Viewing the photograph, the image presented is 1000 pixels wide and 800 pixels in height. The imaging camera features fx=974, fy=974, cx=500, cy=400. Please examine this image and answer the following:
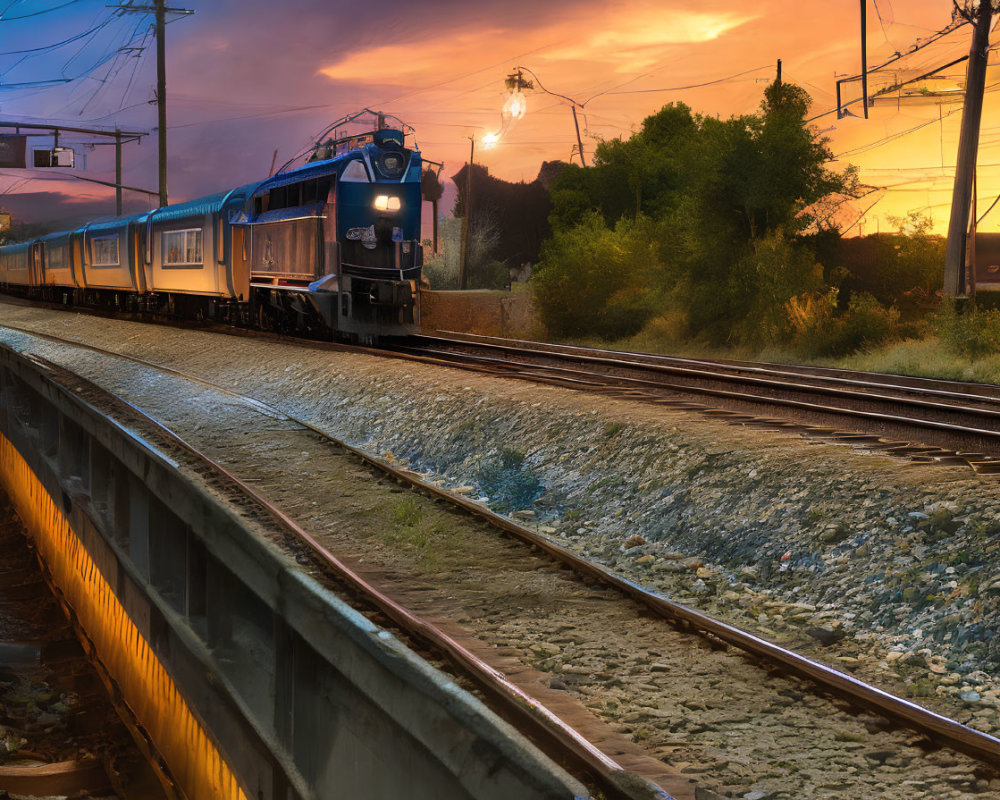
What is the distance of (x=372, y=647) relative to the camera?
3.71 meters

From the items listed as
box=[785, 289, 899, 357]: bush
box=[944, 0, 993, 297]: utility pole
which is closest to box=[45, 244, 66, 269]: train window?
box=[785, 289, 899, 357]: bush

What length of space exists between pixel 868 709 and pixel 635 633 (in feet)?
4.86

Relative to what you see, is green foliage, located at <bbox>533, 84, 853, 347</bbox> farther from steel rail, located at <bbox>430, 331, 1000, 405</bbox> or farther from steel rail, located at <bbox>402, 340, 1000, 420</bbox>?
steel rail, located at <bbox>402, 340, 1000, 420</bbox>

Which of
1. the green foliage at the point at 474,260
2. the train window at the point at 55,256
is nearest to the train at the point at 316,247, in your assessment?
the train window at the point at 55,256

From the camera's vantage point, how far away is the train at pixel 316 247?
64.4 feet

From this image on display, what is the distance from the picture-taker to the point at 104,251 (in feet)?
117

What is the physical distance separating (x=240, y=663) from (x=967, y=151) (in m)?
23.2

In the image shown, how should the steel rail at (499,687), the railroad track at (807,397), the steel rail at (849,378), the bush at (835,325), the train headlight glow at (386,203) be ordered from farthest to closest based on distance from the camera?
1. the bush at (835,325)
2. the train headlight glow at (386,203)
3. the steel rail at (849,378)
4. the railroad track at (807,397)
5. the steel rail at (499,687)

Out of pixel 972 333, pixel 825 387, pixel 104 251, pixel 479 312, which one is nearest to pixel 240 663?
pixel 825 387

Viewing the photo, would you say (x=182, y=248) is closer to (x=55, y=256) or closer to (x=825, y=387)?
→ (x=825, y=387)

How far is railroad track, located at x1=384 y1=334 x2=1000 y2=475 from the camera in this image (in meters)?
9.75

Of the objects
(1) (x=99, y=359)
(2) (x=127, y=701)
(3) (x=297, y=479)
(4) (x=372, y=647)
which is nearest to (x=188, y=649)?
(2) (x=127, y=701)

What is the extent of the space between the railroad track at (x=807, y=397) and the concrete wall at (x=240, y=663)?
626 centimetres

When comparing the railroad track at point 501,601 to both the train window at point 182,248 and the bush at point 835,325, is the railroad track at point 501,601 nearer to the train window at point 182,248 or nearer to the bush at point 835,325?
the train window at point 182,248
